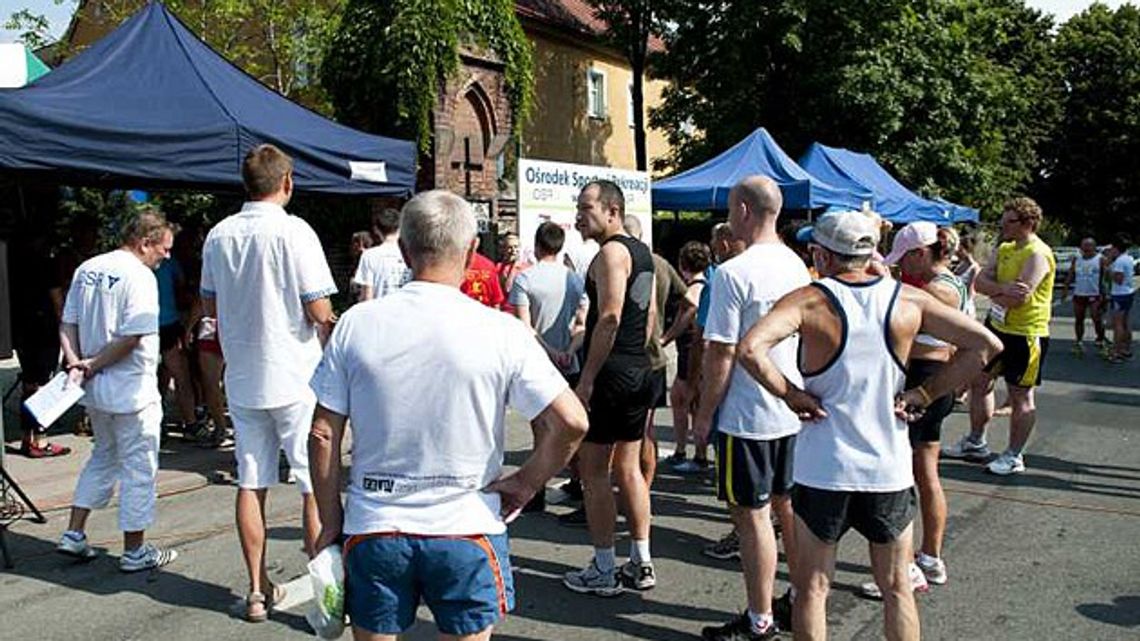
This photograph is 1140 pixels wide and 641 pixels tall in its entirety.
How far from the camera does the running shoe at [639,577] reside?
466 centimetres

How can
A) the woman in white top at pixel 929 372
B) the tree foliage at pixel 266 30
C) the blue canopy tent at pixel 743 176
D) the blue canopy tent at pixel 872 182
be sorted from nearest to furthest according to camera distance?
the woman in white top at pixel 929 372, the blue canopy tent at pixel 743 176, the blue canopy tent at pixel 872 182, the tree foliage at pixel 266 30

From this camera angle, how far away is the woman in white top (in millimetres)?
4664

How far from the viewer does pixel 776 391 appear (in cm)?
318

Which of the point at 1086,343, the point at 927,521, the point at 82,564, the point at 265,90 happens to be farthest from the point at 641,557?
the point at 1086,343

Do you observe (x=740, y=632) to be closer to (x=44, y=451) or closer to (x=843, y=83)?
(x=44, y=451)

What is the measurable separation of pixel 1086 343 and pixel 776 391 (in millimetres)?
15889

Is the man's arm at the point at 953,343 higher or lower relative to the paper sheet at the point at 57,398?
higher

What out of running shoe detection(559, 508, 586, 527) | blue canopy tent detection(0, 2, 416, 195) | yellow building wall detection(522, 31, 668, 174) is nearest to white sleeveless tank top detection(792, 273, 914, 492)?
running shoe detection(559, 508, 586, 527)

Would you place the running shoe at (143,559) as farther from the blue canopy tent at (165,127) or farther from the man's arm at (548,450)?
the man's arm at (548,450)

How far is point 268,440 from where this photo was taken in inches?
172

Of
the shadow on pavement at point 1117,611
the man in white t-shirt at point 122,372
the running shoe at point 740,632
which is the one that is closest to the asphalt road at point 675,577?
the shadow on pavement at point 1117,611

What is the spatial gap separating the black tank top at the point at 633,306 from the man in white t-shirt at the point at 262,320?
1197mm

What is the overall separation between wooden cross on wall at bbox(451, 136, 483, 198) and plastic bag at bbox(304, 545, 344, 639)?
61.4 ft

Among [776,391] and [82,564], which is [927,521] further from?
[82,564]
